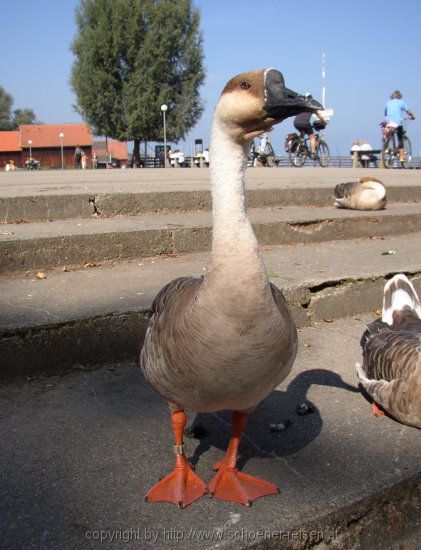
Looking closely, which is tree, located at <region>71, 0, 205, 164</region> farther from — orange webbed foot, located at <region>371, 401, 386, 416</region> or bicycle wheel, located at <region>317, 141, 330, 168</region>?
orange webbed foot, located at <region>371, 401, 386, 416</region>

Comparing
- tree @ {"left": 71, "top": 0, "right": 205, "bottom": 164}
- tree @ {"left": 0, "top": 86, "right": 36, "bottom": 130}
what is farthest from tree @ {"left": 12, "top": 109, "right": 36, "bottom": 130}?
tree @ {"left": 71, "top": 0, "right": 205, "bottom": 164}

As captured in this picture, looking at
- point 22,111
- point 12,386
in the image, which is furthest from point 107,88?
point 22,111

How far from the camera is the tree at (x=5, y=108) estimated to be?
282ft

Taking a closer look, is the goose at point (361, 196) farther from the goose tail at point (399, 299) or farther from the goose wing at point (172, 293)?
the goose wing at point (172, 293)

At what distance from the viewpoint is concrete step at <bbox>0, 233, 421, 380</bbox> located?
3.11 m

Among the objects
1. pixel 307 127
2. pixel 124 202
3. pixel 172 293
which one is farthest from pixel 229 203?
pixel 307 127

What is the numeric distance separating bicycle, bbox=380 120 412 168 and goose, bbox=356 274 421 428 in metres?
14.4

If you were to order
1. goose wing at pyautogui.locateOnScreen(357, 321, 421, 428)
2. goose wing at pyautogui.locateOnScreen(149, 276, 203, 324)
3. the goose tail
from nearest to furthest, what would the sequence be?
goose wing at pyautogui.locateOnScreen(149, 276, 203, 324)
goose wing at pyautogui.locateOnScreen(357, 321, 421, 428)
the goose tail

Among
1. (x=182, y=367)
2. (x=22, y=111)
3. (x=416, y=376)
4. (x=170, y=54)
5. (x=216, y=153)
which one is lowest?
(x=416, y=376)

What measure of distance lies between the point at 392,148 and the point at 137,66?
2573 centimetres

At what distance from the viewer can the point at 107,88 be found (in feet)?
124

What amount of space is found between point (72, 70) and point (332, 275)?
39.7 metres

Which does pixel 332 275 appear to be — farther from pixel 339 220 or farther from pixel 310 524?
pixel 310 524

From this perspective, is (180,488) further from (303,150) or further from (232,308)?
(303,150)
